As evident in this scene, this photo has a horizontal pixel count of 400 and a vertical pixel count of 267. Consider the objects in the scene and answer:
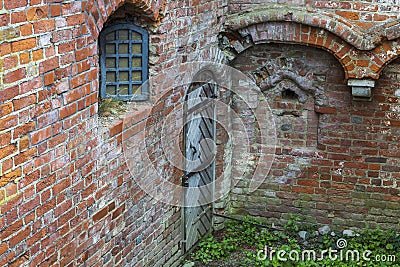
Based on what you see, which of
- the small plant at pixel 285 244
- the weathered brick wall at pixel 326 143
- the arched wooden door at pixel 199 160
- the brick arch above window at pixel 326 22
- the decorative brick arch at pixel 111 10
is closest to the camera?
the decorative brick arch at pixel 111 10

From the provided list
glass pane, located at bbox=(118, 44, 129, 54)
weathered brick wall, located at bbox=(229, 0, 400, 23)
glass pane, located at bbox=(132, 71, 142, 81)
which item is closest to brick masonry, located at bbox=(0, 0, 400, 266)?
weathered brick wall, located at bbox=(229, 0, 400, 23)

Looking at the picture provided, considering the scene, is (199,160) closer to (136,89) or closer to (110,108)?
(136,89)

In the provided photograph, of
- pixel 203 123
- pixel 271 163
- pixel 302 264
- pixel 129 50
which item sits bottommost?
pixel 302 264

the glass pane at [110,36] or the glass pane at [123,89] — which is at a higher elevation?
the glass pane at [110,36]

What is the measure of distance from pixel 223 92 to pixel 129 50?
A: 6.81ft

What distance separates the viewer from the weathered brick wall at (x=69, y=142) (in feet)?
12.3

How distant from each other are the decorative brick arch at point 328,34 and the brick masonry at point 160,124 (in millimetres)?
12

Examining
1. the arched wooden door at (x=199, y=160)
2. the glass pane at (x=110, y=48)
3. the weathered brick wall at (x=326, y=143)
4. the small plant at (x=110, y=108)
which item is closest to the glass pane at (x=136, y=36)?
the glass pane at (x=110, y=48)

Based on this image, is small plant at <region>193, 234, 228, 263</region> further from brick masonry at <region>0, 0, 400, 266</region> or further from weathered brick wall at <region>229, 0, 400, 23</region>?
weathered brick wall at <region>229, 0, 400, 23</region>

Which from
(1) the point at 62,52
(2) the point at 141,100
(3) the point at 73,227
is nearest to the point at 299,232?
(2) the point at 141,100

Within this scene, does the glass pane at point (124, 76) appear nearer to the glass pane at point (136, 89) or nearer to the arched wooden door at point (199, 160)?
the glass pane at point (136, 89)

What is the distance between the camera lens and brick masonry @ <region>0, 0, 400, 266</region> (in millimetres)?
3881

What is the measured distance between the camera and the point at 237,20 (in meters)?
7.16

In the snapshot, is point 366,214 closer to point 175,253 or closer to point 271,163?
point 271,163
